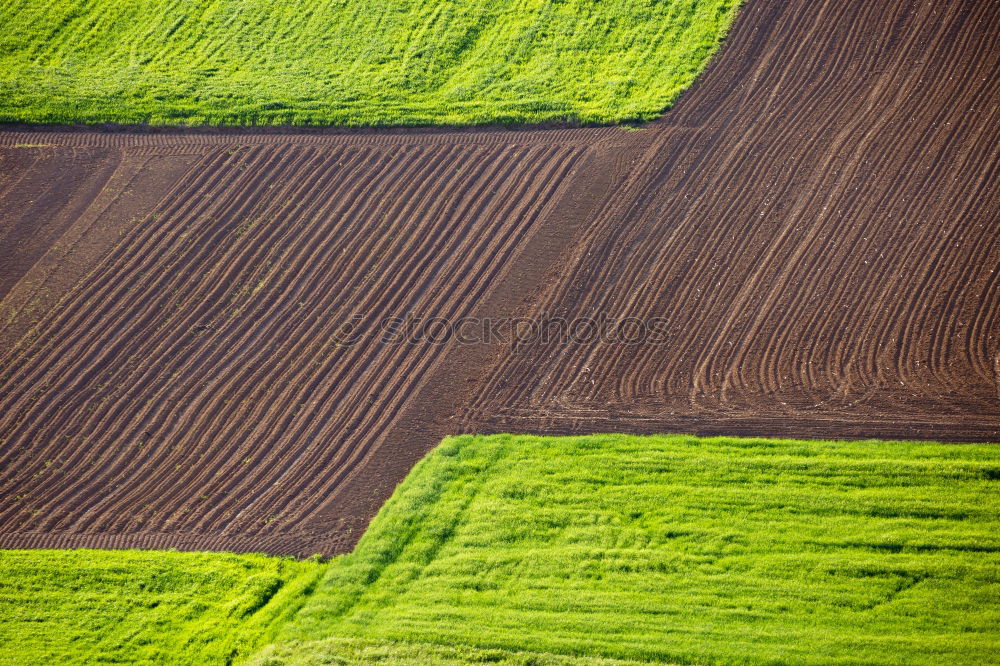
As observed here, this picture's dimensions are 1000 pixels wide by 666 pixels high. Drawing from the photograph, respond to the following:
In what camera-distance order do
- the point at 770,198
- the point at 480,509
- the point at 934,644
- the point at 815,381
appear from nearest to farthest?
1. the point at 934,644
2. the point at 480,509
3. the point at 815,381
4. the point at 770,198

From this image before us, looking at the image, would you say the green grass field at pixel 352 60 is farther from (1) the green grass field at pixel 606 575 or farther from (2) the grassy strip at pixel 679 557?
(1) the green grass field at pixel 606 575

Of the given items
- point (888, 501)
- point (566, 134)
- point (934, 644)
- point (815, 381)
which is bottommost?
point (934, 644)

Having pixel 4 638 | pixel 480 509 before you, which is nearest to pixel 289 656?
pixel 480 509

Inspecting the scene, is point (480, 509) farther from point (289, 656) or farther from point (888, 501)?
point (888, 501)

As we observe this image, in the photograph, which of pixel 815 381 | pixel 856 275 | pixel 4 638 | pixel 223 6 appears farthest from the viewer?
pixel 223 6

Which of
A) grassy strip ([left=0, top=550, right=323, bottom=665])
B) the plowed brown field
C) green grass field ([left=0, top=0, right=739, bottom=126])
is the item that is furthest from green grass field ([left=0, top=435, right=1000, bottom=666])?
green grass field ([left=0, top=0, right=739, bottom=126])

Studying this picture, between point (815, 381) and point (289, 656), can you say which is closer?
point (289, 656)

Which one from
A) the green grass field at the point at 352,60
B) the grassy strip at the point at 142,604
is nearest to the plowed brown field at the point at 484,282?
the grassy strip at the point at 142,604

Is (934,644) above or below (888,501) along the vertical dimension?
below

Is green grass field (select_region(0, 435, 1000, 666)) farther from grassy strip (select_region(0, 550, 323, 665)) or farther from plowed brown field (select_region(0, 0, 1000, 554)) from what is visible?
plowed brown field (select_region(0, 0, 1000, 554))
